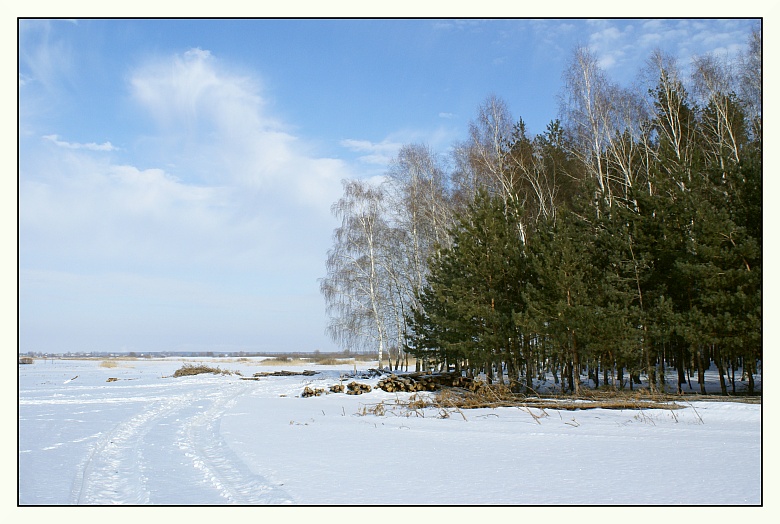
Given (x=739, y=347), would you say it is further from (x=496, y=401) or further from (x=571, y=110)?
(x=571, y=110)

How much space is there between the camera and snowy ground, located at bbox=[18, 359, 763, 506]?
4734 mm

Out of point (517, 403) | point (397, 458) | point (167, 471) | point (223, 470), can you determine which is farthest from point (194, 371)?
point (397, 458)

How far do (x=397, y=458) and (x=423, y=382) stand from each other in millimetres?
10479

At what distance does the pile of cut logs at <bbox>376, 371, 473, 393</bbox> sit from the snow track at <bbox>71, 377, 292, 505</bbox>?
7.97 metres

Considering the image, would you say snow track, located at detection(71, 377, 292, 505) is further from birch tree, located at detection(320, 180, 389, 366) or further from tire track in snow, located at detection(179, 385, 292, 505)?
birch tree, located at detection(320, 180, 389, 366)

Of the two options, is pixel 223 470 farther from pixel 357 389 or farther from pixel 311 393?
pixel 357 389

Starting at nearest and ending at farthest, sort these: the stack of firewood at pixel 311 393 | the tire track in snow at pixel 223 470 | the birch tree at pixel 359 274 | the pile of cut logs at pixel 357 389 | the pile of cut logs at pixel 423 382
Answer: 1. the tire track in snow at pixel 223 470
2. the stack of firewood at pixel 311 393
3. the pile of cut logs at pixel 423 382
4. the pile of cut logs at pixel 357 389
5. the birch tree at pixel 359 274

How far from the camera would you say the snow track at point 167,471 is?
471 cm

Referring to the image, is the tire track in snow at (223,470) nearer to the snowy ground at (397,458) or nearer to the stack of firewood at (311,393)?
the snowy ground at (397,458)

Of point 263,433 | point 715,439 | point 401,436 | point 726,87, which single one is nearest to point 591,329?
point 715,439

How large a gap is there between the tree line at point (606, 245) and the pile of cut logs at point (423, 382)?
79cm

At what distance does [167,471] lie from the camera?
5691 mm

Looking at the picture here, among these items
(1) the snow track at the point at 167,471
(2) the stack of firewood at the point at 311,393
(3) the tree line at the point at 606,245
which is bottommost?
(2) the stack of firewood at the point at 311,393

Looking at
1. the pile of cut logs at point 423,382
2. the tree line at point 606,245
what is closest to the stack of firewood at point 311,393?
the pile of cut logs at point 423,382
